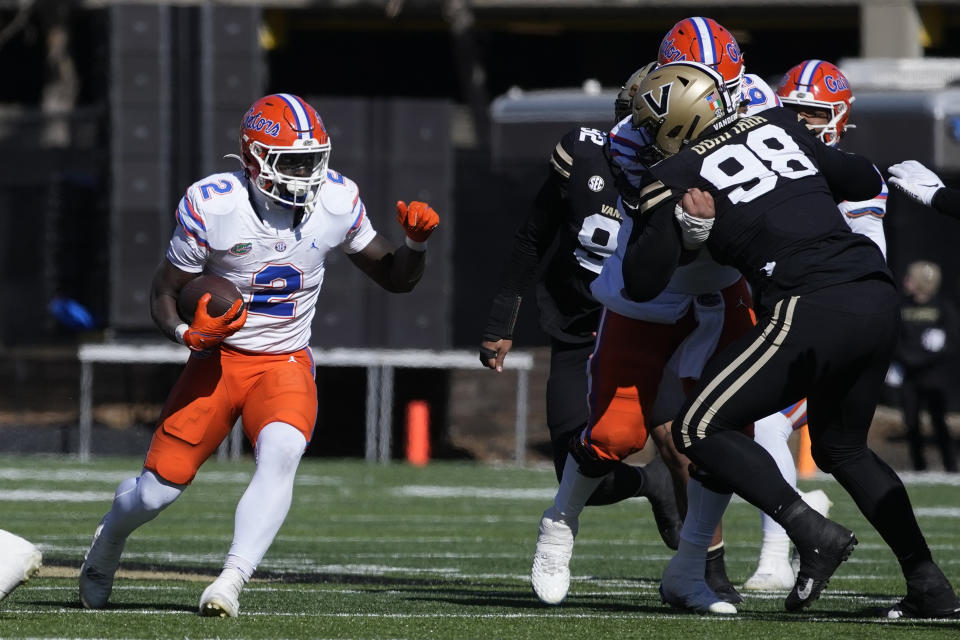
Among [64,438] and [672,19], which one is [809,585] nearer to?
[64,438]

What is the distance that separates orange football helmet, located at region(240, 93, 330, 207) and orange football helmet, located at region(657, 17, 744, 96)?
1.27m

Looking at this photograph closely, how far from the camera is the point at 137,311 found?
14.5m

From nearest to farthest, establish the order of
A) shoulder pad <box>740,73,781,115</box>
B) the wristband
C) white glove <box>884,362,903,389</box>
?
the wristband
shoulder pad <box>740,73,781,115</box>
white glove <box>884,362,903,389</box>

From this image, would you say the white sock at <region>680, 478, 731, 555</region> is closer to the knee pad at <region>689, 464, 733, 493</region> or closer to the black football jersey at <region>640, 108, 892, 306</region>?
the knee pad at <region>689, 464, 733, 493</region>

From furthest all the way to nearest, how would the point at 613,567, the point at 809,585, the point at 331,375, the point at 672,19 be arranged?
the point at 672,19
the point at 331,375
the point at 613,567
the point at 809,585

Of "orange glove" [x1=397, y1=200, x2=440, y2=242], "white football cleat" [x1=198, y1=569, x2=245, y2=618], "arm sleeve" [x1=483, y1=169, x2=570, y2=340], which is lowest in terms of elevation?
"white football cleat" [x1=198, y1=569, x2=245, y2=618]

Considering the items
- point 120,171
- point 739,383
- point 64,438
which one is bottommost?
point 64,438

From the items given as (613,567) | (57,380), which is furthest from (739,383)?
(57,380)

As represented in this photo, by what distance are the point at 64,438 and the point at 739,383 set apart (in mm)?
10836

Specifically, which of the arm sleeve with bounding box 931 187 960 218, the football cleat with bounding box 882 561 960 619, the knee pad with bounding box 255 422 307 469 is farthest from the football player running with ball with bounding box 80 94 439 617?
the football cleat with bounding box 882 561 960 619

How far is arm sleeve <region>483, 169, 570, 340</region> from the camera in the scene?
6680mm

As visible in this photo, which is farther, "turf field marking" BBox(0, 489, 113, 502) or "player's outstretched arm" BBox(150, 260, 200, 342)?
"turf field marking" BBox(0, 489, 113, 502)

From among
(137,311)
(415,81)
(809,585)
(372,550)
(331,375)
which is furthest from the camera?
(415,81)

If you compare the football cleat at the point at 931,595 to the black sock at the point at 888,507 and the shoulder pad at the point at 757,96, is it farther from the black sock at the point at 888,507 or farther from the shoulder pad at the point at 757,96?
the shoulder pad at the point at 757,96
